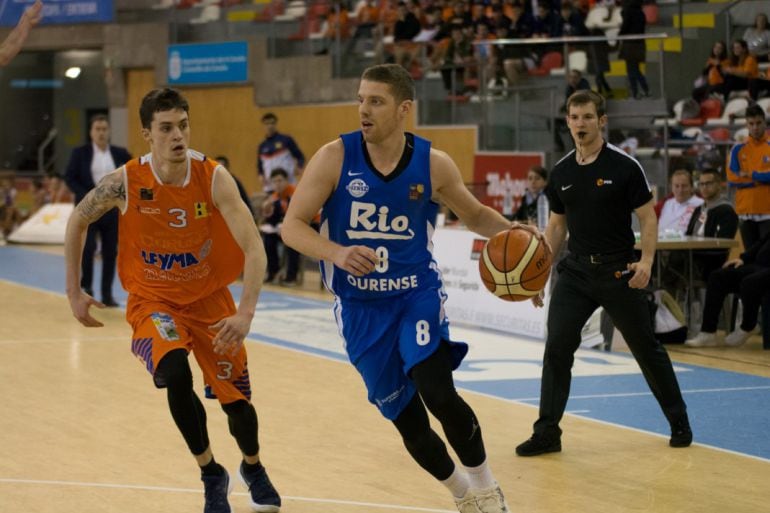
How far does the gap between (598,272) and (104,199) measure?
122 inches

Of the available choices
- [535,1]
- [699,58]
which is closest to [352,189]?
[699,58]

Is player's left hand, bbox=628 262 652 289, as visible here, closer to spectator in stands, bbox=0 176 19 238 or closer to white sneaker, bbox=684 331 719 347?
white sneaker, bbox=684 331 719 347

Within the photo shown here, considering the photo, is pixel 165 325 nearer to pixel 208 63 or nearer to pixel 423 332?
pixel 423 332

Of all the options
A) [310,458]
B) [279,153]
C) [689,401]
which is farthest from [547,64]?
[310,458]

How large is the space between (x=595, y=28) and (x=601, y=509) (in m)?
13.1

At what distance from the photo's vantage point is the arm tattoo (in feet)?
19.7

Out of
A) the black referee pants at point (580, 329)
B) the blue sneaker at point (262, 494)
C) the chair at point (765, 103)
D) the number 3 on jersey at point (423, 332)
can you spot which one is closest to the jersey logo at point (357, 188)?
the number 3 on jersey at point (423, 332)

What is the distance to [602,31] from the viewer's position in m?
18.1

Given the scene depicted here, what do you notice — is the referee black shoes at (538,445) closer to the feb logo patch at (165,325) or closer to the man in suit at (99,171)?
the feb logo patch at (165,325)

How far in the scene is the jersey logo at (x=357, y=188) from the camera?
5586 mm

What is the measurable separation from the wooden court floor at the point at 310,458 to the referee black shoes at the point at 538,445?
3.2 inches

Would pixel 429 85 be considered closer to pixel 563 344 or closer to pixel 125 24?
pixel 125 24

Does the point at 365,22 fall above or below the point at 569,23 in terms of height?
above

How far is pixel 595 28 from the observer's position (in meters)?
18.5
